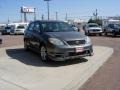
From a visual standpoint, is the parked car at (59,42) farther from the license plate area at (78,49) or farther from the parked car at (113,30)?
the parked car at (113,30)

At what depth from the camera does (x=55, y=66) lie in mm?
9703

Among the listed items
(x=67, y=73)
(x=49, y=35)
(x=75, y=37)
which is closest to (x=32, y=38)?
(x=49, y=35)

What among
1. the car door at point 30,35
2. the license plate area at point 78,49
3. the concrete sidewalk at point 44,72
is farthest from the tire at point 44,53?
the car door at point 30,35

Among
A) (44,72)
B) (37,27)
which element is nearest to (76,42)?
(44,72)

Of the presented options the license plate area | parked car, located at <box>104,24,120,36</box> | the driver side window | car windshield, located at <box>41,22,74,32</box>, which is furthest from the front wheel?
parked car, located at <box>104,24,120,36</box>

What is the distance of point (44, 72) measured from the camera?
28.5 ft

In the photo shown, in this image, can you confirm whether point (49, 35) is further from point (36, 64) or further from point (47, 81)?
point (47, 81)

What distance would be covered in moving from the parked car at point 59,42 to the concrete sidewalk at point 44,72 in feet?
1.24

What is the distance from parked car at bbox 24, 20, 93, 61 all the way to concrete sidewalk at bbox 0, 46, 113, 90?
0.38 meters

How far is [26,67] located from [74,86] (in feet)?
9.62

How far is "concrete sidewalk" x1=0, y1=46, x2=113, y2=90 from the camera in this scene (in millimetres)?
7203

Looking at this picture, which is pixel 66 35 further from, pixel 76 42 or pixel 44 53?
pixel 44 53

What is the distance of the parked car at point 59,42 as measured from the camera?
9.69 meters

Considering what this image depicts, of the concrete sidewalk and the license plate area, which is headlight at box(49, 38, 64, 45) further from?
the concrete sidewalk
